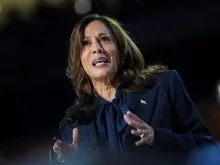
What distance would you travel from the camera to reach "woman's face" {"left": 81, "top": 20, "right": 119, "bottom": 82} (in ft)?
2.76

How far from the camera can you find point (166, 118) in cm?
78

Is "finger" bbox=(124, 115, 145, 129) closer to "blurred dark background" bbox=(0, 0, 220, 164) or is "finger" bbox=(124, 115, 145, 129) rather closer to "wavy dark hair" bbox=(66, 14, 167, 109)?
"wavy dark hair" bbox=(66, 14, 167, 109)

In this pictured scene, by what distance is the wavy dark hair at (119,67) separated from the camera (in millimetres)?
845

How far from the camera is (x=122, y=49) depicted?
0.88 m

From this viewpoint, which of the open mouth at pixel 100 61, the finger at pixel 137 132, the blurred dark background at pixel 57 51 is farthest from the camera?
the blurred dark background at pixel 57 51

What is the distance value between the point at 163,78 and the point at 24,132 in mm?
704

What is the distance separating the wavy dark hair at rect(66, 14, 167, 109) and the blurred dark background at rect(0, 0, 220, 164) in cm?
27

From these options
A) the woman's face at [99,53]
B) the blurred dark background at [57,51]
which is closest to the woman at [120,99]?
the woman's face at [99,53]

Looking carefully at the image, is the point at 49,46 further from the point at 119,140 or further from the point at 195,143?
the point at 195,143

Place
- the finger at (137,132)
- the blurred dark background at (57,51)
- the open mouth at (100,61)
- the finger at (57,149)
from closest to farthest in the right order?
the finger at (137,132), the finger at (57,149), the open mouth at (100,61), the blurred dark background at (57,51)

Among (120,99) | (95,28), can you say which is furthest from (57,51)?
(120,99)

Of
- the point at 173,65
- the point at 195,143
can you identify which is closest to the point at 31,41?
the point at 173,65

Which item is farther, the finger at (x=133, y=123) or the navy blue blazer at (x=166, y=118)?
the navy blue blazer at (x=166, y=118)

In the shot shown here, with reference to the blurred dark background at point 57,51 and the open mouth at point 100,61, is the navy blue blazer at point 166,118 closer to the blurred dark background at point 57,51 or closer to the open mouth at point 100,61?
the open mouth at point 100,61
